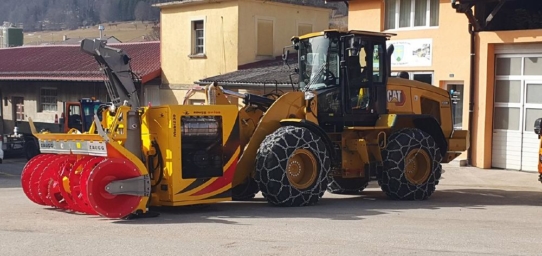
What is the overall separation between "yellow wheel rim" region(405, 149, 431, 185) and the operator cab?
3.10 feet

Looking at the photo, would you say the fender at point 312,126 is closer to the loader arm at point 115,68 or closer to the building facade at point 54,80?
the loader arm at point 115,68

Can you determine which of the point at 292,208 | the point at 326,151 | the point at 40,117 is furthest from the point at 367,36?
the point at 40,117

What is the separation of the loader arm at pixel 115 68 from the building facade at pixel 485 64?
28.0 ft

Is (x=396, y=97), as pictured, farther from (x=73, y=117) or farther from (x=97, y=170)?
(x=73, y=117)

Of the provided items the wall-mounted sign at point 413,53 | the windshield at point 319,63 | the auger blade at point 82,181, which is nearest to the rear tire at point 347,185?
the windshield at point 319,63

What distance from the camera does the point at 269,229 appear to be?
1041cm

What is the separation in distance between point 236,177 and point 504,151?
9.17 meters

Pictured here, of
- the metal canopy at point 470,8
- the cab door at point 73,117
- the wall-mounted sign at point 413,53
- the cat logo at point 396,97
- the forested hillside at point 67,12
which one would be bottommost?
the cab door at point 73,117

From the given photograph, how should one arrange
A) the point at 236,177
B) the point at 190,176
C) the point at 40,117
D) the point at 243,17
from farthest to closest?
the point at 40,117 < the point at 243,17 < the point at 236,177 < the point at 190,176

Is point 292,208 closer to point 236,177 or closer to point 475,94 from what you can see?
point 236,177

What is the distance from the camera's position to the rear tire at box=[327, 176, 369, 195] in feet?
50.0

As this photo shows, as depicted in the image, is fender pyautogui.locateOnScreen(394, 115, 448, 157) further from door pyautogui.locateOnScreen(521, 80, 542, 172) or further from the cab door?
the cab door

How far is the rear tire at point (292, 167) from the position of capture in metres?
12.2

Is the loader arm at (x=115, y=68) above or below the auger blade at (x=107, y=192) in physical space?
above
